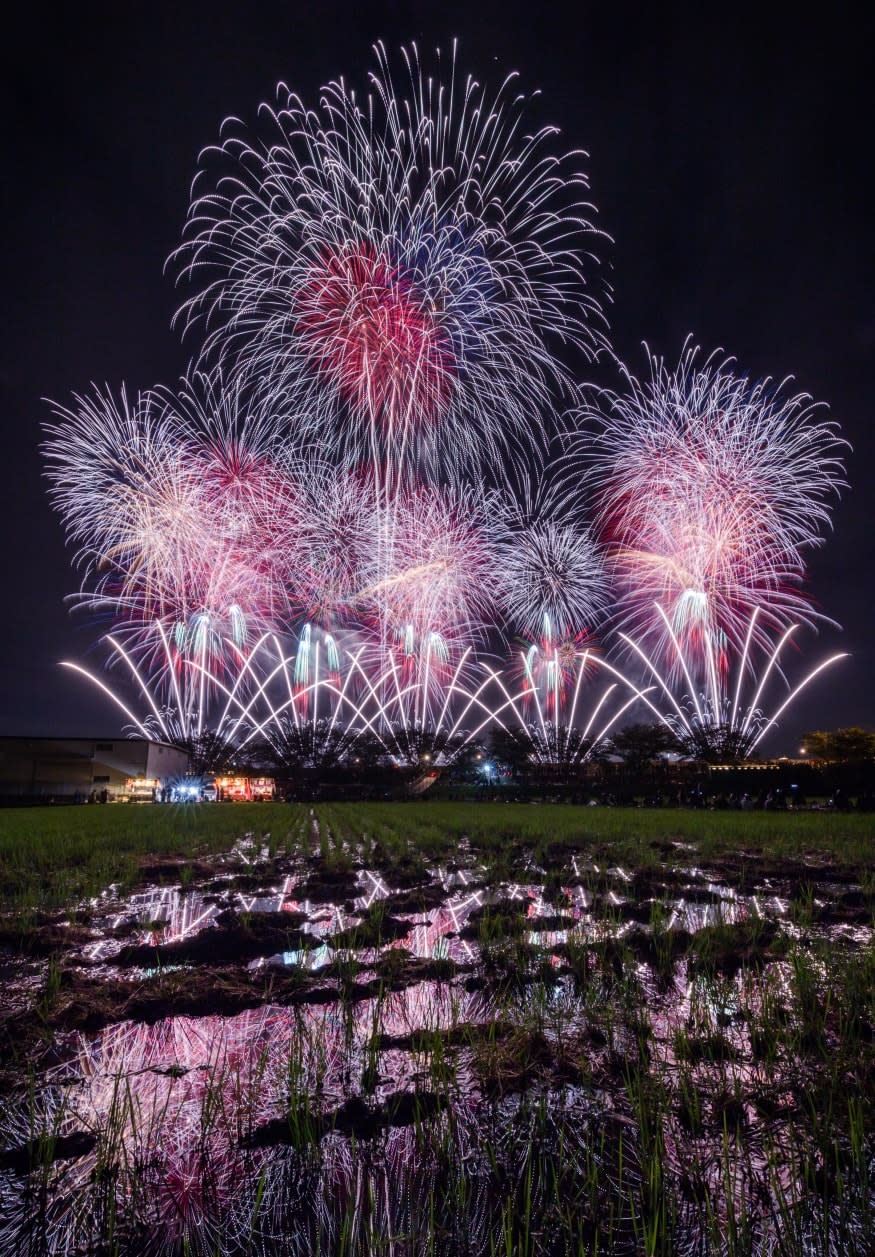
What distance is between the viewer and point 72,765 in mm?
53562

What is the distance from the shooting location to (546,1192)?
7.51ft

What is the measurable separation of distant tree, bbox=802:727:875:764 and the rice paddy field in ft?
180

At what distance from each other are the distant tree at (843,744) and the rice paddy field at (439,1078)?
2156 inches

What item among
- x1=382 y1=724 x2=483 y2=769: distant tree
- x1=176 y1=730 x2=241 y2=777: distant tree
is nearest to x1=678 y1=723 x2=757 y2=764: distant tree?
x1=382 y1=724 x2=483 y2=769: distant tree

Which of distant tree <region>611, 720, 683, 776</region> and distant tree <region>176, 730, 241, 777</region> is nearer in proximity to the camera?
distant tree <region>611, 720, 683, 776</region>

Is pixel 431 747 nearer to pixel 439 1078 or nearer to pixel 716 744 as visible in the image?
pixel 716 744

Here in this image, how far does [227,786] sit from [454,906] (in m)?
60.7

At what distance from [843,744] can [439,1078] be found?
62.6 m

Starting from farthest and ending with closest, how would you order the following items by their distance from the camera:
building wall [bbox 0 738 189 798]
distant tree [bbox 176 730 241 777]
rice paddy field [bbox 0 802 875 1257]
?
distant tree [bbox 176 730 241 777]
building wall [bbox 0 738 189 798]
rice paddy field [bbox 0 802 875 1257]

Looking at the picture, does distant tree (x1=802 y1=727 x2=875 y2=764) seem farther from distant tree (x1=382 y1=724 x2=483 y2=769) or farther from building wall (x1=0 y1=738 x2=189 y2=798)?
building wall (x1=0 y1=738 x2=189 y2=798)

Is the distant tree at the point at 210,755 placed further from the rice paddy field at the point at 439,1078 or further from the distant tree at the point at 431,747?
the rice paddy field at the point at 439,1078

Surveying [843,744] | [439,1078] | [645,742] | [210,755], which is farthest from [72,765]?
[843,744]

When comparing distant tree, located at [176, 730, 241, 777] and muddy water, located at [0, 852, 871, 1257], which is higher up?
muddy water, located at [0, 852, 871, 1257]

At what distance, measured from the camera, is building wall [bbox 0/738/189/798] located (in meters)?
48.7
